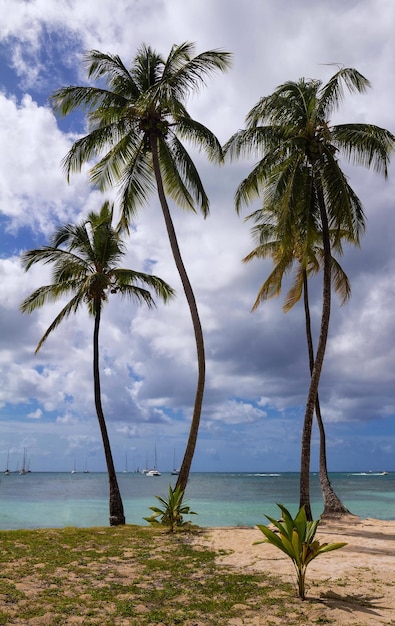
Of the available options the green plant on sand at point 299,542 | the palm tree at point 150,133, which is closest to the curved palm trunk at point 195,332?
the palm tree at point 150,133

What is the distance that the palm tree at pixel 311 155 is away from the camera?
14773 millimetres

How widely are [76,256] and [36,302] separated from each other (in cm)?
211

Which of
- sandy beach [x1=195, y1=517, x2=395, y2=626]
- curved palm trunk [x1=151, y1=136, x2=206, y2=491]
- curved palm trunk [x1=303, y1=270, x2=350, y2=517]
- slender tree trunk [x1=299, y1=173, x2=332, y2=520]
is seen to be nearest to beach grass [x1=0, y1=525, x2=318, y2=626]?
sandy beach [x1=195, y1=517, x2=395, y2=626]

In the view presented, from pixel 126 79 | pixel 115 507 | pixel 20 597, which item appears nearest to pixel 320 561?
pixel 20 597

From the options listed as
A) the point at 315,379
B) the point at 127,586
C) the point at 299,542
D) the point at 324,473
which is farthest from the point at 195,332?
the point at 299,542

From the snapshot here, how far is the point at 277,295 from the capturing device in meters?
21.8

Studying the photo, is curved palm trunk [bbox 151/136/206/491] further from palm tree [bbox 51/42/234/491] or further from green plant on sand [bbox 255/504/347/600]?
green plant on sand [bbox 255/504/347/600]

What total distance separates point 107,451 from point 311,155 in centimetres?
1094

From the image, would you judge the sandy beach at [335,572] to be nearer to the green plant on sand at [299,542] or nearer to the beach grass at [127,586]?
the beach grass at [127,586]

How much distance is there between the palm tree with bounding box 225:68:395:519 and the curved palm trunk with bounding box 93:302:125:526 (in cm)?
570

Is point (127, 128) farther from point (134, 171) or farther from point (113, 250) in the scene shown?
point (113, 250)

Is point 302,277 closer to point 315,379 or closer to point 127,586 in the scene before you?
point 315,379

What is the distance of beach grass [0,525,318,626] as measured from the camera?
6449 mm

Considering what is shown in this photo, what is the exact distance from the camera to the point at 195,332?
15.6 metres
